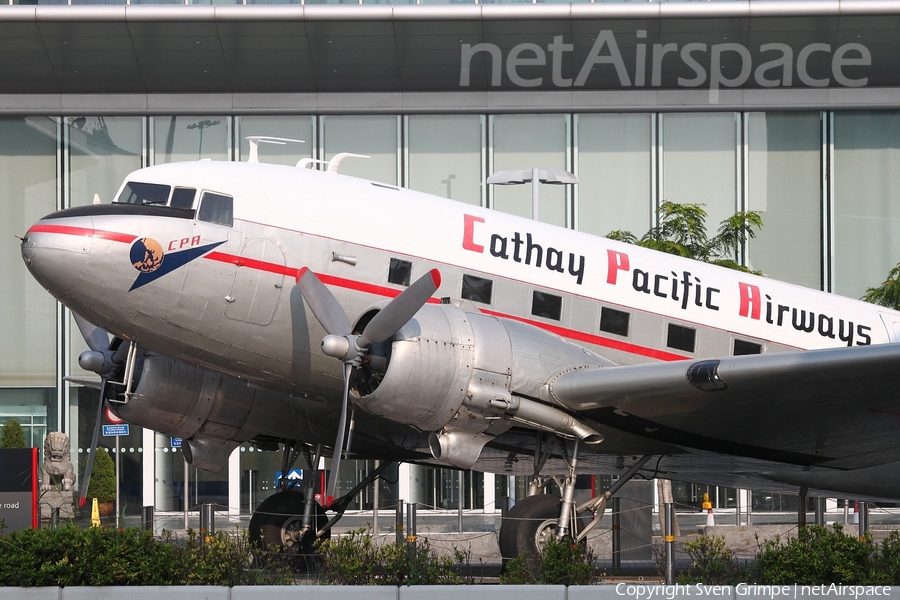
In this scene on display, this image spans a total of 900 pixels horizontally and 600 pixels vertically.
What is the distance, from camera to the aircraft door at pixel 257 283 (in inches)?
484

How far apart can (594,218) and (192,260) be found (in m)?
21.3

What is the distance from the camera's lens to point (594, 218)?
32.1 m

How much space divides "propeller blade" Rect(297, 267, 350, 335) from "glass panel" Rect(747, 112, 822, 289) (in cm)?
2219

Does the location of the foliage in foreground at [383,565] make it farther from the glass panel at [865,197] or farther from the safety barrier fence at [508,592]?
the glass panel at [865,197]

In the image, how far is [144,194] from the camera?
12.7 metres

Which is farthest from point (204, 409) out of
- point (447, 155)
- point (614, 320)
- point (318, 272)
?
point (447, 155)

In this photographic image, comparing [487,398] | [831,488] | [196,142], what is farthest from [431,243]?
[196,142]

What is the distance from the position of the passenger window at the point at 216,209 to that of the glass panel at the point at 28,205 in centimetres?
2186

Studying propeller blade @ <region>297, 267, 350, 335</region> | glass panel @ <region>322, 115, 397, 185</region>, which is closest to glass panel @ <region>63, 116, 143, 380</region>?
glass panel @ <region>322, 115, 397, 185</region>

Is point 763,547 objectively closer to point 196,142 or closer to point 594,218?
point 594,218

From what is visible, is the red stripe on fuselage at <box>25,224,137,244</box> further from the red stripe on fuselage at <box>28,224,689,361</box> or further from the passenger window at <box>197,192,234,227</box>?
the passenger window at <box>197,192,234,227</box>

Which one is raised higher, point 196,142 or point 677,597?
point 196,142

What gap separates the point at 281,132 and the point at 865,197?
17.6 metres

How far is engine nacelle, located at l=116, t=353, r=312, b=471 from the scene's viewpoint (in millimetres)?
14125
